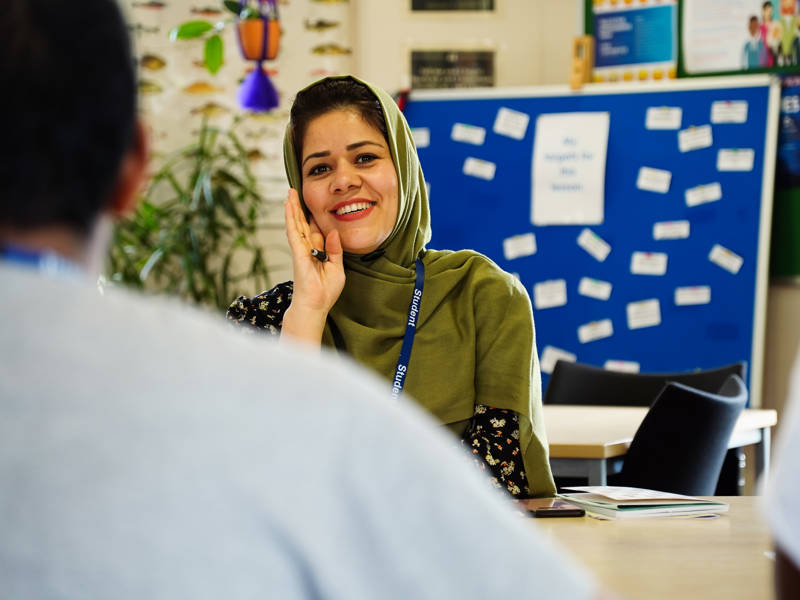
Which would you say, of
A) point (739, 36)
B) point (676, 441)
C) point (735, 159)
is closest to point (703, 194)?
point (735, 159)

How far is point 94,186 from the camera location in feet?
2.05

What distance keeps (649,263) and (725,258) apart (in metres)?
0.32

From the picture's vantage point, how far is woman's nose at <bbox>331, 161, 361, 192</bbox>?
2.15m

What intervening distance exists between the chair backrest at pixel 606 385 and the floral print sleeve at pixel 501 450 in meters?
1.50

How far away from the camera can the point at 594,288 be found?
4.62m

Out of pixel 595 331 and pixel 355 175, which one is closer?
pixel 355 175

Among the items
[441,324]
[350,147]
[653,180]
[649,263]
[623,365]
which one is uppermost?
[350,147]

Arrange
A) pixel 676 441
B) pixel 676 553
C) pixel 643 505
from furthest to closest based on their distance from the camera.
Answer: pixel 676 441 → pixel 643 505 → pixel 676 553

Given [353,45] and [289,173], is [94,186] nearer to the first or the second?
[289,173]

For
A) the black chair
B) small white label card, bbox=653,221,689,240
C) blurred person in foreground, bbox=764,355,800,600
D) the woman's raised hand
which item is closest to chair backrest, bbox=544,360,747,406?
the black chair

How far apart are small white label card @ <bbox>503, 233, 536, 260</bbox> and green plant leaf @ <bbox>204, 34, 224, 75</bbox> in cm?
157

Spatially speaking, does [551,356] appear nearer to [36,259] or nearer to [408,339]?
[408,339]

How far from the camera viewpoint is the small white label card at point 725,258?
14.3ft

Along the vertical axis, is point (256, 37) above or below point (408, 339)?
above
